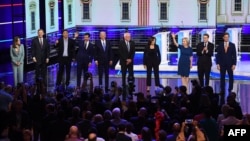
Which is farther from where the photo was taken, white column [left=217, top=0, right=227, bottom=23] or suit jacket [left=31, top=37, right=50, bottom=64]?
white column [left=217, top=0, right=227, bottom=23]

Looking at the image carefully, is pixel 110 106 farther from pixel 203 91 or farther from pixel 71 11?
pixel 71 11

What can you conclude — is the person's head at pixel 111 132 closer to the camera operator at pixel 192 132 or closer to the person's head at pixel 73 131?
the person's head at pixel 73 131

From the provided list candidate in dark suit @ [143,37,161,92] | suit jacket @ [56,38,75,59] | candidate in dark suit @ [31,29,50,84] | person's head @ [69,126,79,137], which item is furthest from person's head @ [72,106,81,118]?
candidate in dark suit @ [31,29,50,84]

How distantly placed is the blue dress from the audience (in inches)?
101

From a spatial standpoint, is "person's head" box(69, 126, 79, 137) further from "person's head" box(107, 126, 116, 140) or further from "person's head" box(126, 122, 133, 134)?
"person's head" box(126, 122, 133, 134)

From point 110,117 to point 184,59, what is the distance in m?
5.05

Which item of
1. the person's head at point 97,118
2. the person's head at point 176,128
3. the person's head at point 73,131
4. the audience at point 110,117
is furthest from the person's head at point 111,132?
the person's head at point 176,128

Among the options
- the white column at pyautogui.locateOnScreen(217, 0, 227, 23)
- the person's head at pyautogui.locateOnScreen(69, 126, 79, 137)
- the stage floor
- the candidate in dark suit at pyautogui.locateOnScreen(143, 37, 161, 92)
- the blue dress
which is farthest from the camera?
the white column at pyautogui.locateOnScreen(217, 0, 227, 23)

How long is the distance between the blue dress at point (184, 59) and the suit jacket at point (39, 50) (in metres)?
2.97

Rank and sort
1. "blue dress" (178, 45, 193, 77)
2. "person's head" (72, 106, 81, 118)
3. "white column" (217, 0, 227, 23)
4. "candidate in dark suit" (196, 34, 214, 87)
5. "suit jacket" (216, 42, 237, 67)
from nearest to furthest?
"person's head" (72, 106, 81, 118)
"suit jacket" (216, 42, 237, 67)
"candidate in dark suit" (196, 34, 214, 87)
"blue dress" (178, 45, 193, 77)
"white column" (217, 0, 227, 23)

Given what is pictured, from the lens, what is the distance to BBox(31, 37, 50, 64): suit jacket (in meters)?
13.4

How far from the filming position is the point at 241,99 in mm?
12695

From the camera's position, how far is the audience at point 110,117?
770 centimetres

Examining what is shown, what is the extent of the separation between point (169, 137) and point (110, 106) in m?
2.04
